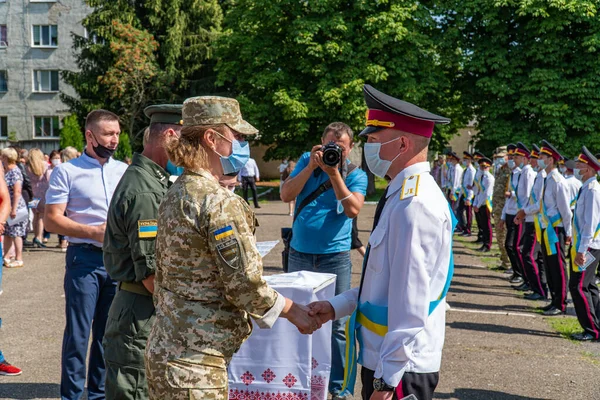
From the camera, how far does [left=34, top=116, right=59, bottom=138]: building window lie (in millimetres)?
52969

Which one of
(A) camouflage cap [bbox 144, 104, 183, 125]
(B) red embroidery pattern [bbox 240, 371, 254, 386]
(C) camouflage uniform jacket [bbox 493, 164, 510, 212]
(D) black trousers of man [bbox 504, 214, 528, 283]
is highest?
(A) camouflage cap [bbox 144, 104, 183, 125]

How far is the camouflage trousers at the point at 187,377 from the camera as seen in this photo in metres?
3.01

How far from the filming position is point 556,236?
397 inches

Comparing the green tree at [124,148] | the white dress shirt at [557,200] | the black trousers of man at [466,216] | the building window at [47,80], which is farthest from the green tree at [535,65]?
the building window at [47,80]

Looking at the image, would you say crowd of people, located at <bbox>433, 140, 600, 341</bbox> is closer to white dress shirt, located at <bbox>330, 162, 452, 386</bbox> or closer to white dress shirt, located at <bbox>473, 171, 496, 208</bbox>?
white dress shirt, located at <bbox>473, 171, 496, 208</bbox>

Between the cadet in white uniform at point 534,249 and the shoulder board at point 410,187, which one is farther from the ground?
the shoulder board at point 410,187

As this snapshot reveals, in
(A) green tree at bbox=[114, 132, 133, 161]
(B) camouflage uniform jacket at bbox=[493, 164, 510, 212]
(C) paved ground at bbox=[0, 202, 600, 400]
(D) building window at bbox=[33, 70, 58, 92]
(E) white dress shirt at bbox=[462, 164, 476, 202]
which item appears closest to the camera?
(C) paved ground at bbox=[0, 202, 600, 400]

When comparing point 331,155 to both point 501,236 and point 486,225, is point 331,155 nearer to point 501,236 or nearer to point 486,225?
point 501,236

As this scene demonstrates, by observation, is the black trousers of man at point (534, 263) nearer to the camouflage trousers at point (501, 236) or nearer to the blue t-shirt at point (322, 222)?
the camouflage trousers at point (501, 236)

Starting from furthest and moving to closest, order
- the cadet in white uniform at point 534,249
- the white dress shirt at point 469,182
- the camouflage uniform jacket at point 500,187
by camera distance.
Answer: the white dress shirt at point 469,182
the camouflage uniform jacket at point 500,187
the cadet in white uniform at point 534,249

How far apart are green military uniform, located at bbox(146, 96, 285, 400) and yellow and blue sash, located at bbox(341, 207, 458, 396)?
0.53 meters

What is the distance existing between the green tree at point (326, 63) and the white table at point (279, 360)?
2855 centimetres

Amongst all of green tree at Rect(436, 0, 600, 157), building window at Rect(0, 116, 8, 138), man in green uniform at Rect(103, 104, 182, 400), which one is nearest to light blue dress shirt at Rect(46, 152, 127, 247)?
man in green uniform at Rect(103, 104, 182, 400)

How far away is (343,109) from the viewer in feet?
109
